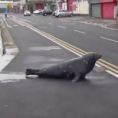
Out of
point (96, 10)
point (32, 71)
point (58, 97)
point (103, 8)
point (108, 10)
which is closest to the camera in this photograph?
point (58, 97)

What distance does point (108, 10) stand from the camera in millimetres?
67750

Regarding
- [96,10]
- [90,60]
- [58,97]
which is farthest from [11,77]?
[96,10]

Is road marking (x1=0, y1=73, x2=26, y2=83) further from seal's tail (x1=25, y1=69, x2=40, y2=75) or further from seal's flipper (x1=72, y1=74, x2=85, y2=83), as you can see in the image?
seal's flipper (x1=72, y1=74, x2=85, y2=83)

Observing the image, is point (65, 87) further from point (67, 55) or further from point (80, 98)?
point (67, 55)

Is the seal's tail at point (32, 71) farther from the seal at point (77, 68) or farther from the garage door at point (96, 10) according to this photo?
the garage door at point (96, 10)

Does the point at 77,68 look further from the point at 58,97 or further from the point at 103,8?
the point at 103,8

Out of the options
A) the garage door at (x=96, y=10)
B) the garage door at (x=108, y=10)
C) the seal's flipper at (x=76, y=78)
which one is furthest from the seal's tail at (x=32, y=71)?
the garage door at (x=96, y=10)

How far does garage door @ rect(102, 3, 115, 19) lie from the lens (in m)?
66.1

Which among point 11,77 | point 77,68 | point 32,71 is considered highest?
point 77,68

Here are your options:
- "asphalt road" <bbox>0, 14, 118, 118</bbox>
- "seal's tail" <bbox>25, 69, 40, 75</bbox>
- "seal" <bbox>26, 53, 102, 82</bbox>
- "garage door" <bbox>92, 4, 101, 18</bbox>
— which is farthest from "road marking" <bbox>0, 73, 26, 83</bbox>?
"garage door" <bbox>92, 4, 101, 18</bbox>

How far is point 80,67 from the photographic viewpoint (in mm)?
12484

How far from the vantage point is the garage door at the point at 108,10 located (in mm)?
66125

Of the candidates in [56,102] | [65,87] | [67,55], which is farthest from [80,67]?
[67,55]

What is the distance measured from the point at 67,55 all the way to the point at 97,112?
1022 centimetres
